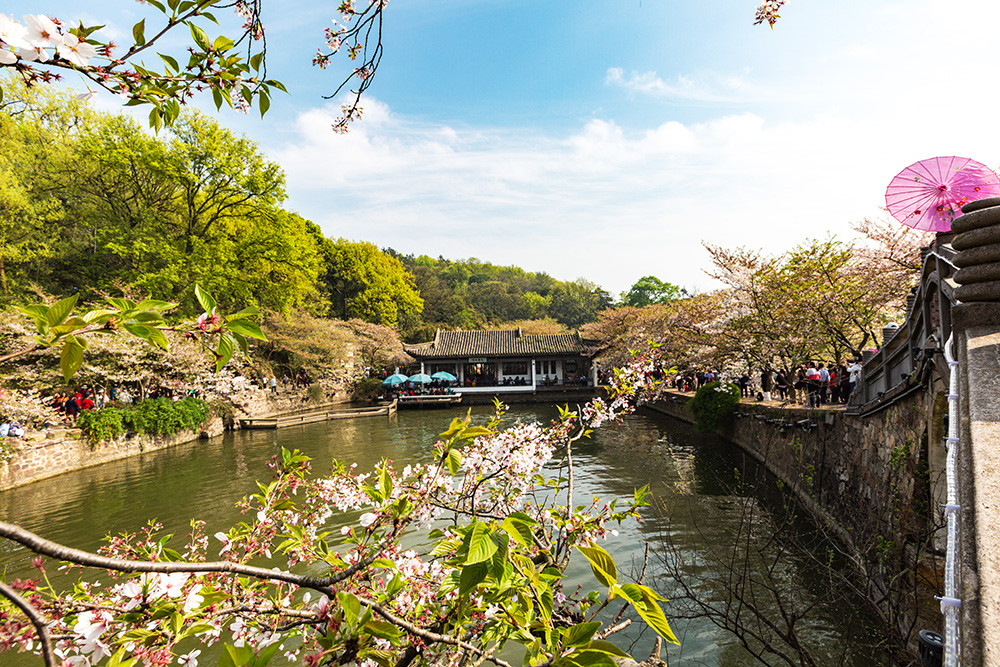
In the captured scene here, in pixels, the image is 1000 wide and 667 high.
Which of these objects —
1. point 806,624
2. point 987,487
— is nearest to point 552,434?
point 987,487

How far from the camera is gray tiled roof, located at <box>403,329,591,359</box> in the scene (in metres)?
36.5

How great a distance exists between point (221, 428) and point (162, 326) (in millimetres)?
24461

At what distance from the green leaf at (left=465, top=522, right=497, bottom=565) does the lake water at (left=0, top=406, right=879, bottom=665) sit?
3055 millimetres

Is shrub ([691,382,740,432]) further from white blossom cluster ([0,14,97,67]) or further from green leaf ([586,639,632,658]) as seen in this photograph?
white blossom cluster ([0,14,97,67])

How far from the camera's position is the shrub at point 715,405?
16906 mm

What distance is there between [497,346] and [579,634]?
36.5 m

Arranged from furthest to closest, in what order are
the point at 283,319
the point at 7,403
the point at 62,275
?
1. the point at 283,319
2. the point at 62,275
3. the point at 7,403

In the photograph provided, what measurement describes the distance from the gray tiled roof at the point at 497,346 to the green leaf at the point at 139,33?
1386 inches

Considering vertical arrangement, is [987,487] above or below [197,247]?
below

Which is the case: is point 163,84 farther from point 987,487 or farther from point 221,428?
point 221,428

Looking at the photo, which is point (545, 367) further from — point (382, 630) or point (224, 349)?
point (224, 349)

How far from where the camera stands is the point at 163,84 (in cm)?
146

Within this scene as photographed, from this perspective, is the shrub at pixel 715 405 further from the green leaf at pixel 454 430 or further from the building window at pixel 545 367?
the building window at pixel 545 367

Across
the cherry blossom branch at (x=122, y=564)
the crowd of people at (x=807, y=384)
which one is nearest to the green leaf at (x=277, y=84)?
the cherry blossom branch at (x=122, y=564)
